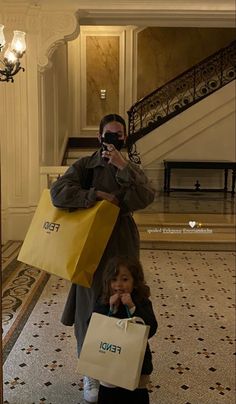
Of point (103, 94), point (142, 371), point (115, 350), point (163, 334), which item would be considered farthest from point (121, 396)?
point (103, 94)

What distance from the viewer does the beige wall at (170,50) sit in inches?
426

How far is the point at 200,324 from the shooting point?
3.71 m

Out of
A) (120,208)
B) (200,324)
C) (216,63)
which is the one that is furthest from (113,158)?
(216,63)

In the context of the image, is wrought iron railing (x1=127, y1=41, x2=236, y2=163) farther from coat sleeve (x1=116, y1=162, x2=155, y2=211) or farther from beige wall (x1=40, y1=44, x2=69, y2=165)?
coat sleeve (x1=116, y1=162, x2=155, y2=211)

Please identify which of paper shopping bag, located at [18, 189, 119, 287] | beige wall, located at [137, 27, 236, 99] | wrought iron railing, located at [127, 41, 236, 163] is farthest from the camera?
beige wall, located at [137, 27, 236, 99]

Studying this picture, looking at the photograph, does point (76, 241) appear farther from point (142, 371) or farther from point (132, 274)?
point (142, 371)

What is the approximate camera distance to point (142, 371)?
2.00m

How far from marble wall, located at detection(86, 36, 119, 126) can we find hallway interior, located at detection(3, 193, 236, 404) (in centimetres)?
595

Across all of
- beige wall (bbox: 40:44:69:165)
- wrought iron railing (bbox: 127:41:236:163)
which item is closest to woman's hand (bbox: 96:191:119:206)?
beige wall (bbox: 40:44:69:165)

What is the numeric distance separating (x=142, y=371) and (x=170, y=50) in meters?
9.88

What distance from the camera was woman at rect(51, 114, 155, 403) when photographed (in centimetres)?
214

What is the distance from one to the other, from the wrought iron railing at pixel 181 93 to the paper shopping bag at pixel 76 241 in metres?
7.71

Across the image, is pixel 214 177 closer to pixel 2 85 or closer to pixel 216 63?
pixel 216 63

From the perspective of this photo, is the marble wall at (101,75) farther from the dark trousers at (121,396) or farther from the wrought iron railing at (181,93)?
the dark trousers at (121,396)
